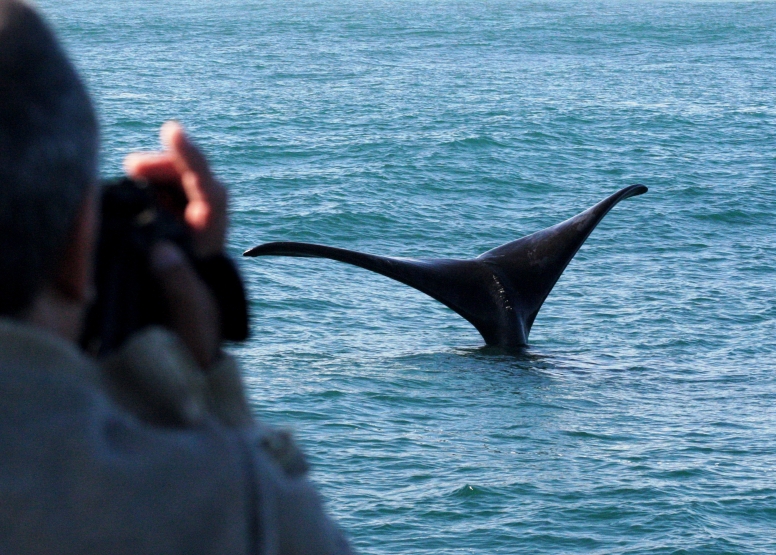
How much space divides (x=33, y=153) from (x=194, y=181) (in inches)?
11.5

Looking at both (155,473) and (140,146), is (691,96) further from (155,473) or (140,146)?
(155,473)

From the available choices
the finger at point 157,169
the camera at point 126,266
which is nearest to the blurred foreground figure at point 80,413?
the camera at point 126,266

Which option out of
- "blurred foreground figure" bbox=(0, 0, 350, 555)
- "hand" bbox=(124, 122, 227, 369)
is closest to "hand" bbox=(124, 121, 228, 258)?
"hand" bbox=(124, 122, 227, 369)

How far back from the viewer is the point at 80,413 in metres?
0.94

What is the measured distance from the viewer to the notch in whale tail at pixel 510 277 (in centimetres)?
1289

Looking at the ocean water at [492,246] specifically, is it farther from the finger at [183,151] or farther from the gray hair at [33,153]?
the gray hair at [33,153]

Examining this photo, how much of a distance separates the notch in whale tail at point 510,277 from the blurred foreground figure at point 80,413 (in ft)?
38.6

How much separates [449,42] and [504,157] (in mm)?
22829

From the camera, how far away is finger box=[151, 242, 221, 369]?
115 cm

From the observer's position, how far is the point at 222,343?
49.2 inches


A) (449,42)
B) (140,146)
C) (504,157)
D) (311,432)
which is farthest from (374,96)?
(311,432)

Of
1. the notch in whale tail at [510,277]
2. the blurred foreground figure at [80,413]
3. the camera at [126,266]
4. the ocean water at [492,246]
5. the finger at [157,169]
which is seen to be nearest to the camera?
the blurred foreground figure at [80,413]

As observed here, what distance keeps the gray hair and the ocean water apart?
769cm

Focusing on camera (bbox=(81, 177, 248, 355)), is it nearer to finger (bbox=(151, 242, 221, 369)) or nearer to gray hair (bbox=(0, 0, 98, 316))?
finger (bbox=(151, 242, 221, 369))
